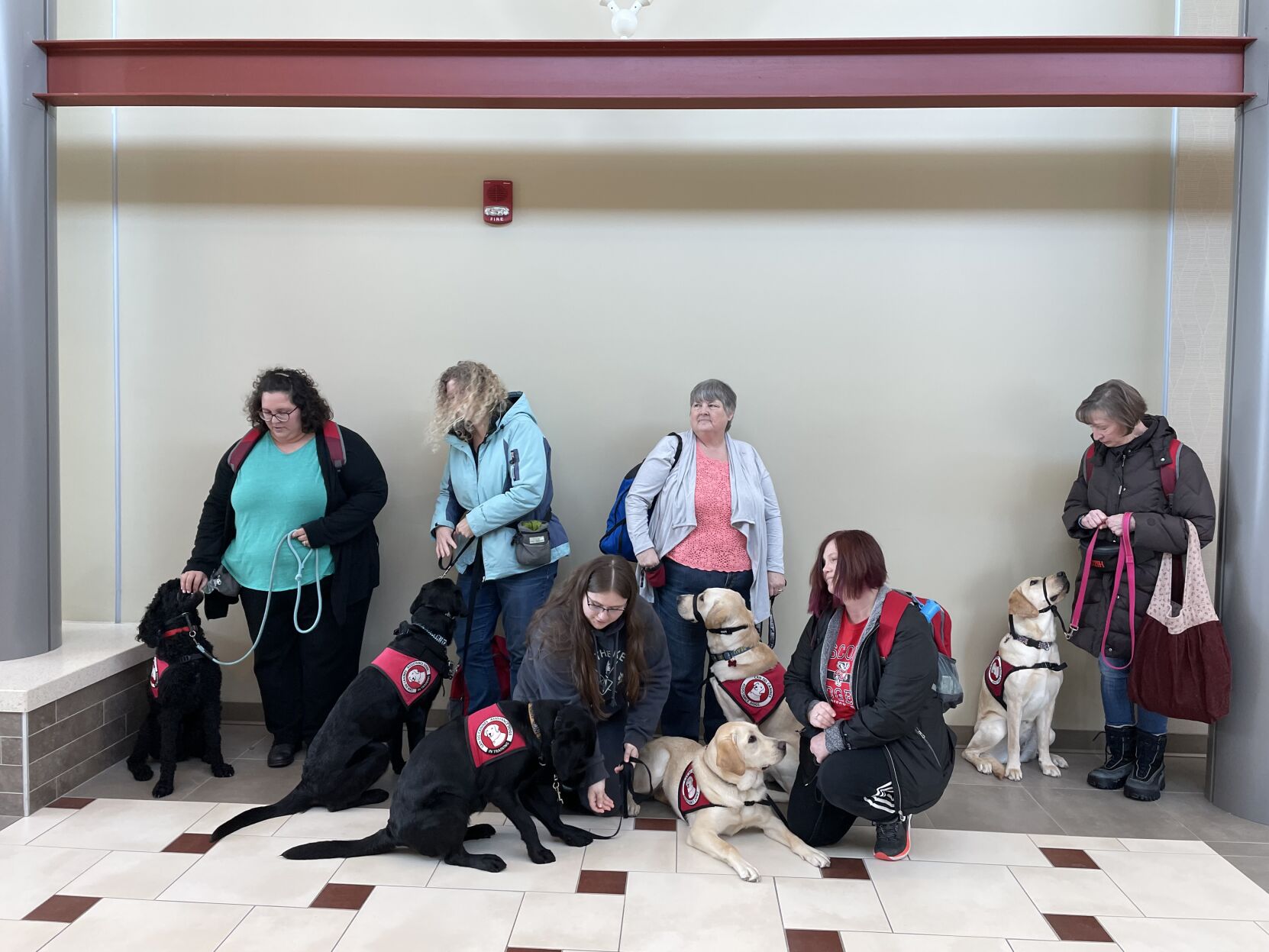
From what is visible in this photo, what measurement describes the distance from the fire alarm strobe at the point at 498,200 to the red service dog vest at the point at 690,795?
2252 millimetres

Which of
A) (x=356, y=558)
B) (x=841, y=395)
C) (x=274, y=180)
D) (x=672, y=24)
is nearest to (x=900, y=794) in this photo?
(x=841, y=395)

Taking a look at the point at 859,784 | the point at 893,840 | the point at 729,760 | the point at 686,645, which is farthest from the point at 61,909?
→ the point at 893,840

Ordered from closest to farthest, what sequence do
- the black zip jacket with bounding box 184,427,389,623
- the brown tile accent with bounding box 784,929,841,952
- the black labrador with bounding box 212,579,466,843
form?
the brown tile accent with bounding box 784,929,841,952 < the black labrador with bounding box 212,579,466,843 < the black zip jacket with bounding box 184,427,389,623

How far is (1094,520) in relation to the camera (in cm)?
323

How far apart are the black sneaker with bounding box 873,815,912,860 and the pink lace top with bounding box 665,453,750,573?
103 centimetres

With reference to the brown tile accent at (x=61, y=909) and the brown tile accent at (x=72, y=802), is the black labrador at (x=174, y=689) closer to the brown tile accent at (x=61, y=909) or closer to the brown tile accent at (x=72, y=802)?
the brown tile accent at (x=72, y=802)

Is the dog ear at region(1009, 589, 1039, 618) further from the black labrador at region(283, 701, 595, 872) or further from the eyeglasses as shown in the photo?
the black labrador at region(283, 701, 595, 872)

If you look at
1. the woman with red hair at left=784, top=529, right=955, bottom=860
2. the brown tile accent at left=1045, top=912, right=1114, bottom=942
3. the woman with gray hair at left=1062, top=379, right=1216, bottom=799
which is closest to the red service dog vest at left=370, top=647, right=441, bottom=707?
the woman with red hair at left=784, top=529, right=955, bottom=860

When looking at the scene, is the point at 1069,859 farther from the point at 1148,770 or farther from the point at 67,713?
the point at 67,713

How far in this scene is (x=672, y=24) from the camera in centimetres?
367

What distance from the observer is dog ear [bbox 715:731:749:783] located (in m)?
2.61

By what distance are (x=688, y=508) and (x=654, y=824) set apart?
1.07 meters

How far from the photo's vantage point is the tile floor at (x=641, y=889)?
224 centimetres

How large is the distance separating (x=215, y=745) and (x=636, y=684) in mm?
1540
